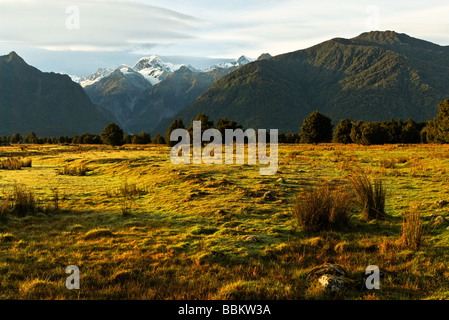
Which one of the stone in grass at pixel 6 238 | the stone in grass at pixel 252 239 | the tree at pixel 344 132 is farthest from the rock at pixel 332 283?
the tree at pixel 344 132

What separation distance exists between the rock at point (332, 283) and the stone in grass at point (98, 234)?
20.9 ft

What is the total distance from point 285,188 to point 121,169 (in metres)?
15.8

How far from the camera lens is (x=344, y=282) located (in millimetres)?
5957

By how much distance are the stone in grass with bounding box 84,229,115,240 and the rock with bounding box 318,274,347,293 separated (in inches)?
251

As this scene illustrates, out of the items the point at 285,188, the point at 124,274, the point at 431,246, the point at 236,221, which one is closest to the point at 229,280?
the point at 124,274

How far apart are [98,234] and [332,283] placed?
6947mm

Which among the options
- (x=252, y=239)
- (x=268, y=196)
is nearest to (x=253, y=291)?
(x=252, y=239)

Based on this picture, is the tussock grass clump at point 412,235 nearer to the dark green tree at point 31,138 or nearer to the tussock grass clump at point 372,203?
the tussock grass clump at point 372,203

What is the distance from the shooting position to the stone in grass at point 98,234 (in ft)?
30.0

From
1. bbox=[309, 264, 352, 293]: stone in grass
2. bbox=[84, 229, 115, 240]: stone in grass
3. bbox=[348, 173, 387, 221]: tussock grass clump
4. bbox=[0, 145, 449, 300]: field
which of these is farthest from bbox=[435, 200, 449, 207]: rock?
bbox=[84, 229, 115, 240]: stone in grass

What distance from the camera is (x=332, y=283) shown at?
5855 mm
